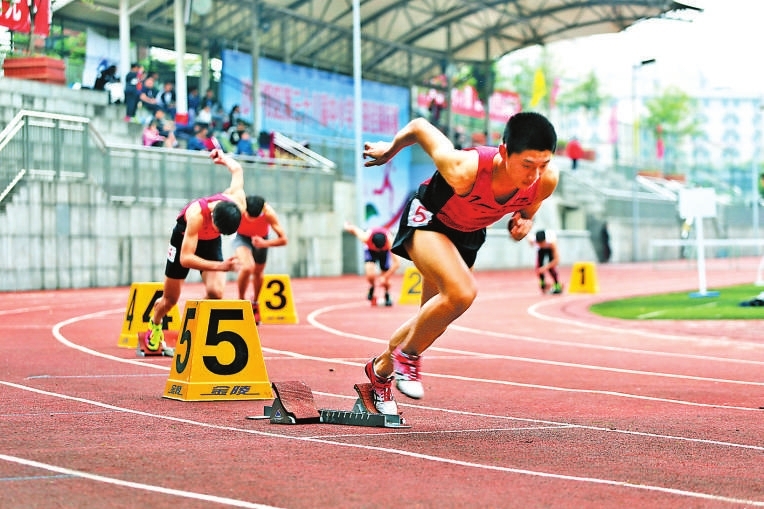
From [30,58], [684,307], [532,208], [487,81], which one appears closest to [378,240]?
[684,307]

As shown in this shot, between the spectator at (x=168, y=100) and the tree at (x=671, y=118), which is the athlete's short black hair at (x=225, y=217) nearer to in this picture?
the spectator at (x=168, y=100)

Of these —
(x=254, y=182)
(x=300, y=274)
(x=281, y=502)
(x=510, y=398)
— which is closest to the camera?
(x=281, y=502)

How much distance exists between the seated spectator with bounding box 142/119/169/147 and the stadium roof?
494 centimetres

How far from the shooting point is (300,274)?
1570 inches

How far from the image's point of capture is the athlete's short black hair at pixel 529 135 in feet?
25.5

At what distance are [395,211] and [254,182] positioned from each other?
1352 cm

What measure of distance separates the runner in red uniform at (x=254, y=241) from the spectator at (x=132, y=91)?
16.4 m

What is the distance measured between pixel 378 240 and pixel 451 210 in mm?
16735

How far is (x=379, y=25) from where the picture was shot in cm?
5194

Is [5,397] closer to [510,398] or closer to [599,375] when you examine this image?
[510,398]

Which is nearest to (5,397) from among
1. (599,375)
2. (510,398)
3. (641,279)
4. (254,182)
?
(510,398)

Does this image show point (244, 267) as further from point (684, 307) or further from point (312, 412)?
point (312, 412)

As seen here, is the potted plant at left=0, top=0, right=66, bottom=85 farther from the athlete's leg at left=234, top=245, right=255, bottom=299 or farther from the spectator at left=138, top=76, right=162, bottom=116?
the athlete's leg at left=234, top=245, right=255, bottom=299

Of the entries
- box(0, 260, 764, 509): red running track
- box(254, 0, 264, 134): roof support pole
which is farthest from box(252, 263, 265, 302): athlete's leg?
box(254, 0, 264, 134): roof support pole
